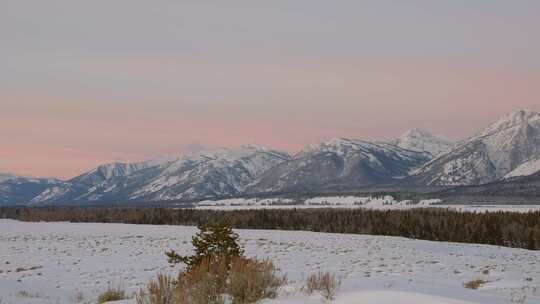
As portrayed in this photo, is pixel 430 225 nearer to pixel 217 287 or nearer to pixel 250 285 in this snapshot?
pixel 217 287

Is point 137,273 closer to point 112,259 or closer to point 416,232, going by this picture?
point 112,259

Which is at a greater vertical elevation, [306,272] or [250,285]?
[250,285]

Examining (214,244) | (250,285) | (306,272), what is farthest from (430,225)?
(250,285)

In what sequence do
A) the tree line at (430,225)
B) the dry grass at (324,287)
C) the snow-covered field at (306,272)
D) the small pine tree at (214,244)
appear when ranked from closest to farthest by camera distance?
the dry grass at (324,287)
the snow-covered field at (306,272)
the small pine tree at (214,244)
the tree line at (430,225)

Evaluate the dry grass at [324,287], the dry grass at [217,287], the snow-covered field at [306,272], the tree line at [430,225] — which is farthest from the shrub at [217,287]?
the tree line at [430,225]

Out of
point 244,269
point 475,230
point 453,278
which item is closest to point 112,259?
point 453,278

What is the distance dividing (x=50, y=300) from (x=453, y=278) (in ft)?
41.3

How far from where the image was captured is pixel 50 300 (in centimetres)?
1441

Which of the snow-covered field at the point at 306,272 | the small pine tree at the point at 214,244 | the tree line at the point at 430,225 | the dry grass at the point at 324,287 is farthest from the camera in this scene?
the tree line at the point at 430,225

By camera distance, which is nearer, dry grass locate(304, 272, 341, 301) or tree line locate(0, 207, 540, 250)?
dry grass locate(304, 272, 341, 301)

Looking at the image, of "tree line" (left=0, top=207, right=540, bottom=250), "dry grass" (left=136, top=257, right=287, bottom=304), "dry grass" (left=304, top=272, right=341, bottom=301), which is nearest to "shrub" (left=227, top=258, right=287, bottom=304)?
"dry grass" (left=136, top=257, right=287, bottom=304)

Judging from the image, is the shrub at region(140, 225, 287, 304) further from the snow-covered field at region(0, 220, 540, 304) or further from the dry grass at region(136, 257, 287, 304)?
the snow-covered field at region(0, 220, 540, 304)

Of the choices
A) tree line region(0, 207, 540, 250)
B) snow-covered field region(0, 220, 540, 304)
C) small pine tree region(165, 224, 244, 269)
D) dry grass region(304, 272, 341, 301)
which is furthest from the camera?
tree line region(0, 207, 540, 250)

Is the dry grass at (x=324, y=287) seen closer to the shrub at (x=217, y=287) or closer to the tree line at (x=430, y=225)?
the shrub at (x=217, y=287)
